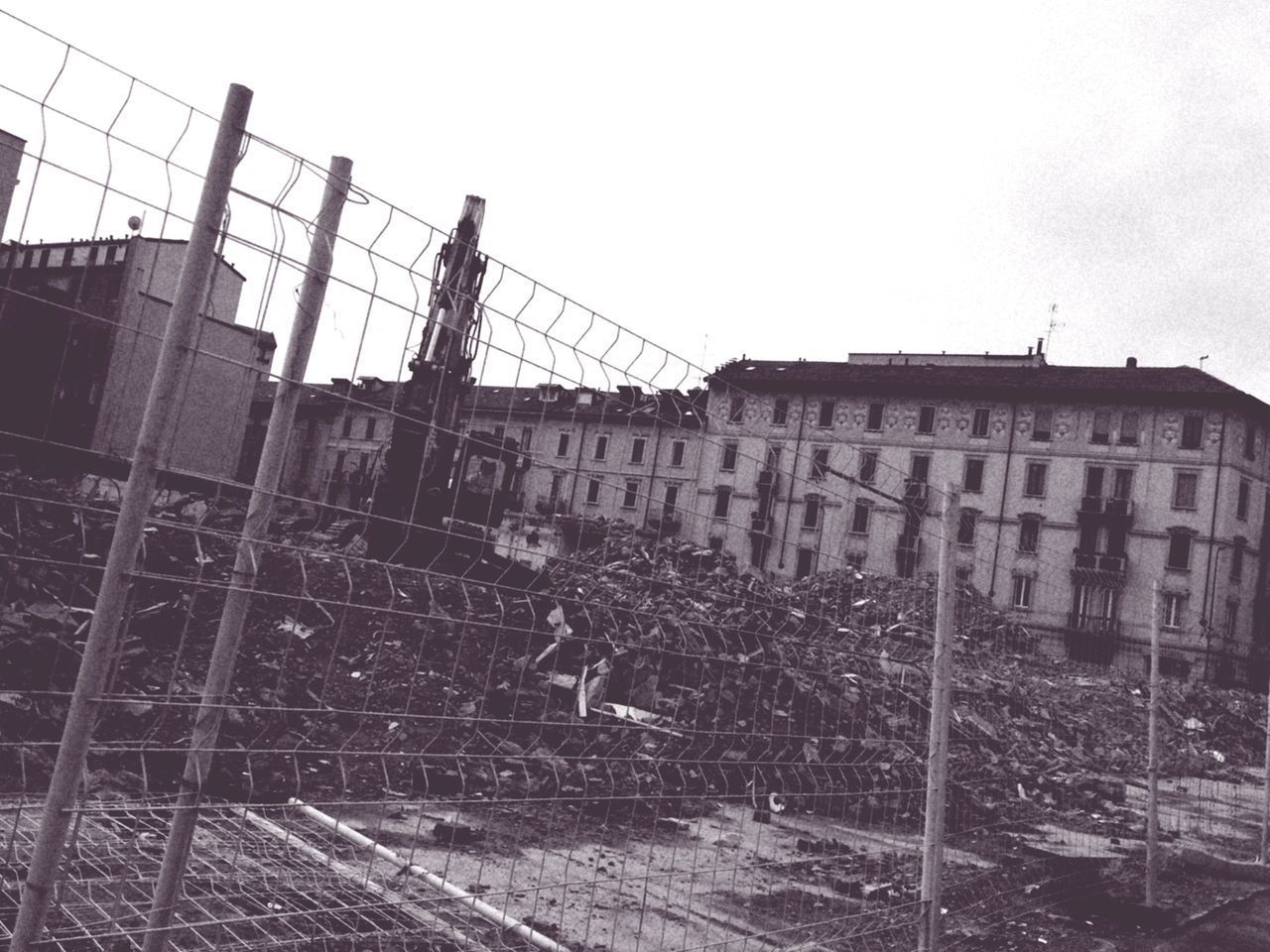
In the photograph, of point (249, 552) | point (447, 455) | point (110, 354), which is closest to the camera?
point (110, 354)

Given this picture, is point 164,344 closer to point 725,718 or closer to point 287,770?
point 287,770

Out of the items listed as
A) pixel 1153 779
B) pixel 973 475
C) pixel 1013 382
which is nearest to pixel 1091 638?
pixel 973 475

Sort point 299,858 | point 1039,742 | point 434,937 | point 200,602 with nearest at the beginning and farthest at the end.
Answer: point 434,937 < point 299,858 < point 200,602 < point 1039,742

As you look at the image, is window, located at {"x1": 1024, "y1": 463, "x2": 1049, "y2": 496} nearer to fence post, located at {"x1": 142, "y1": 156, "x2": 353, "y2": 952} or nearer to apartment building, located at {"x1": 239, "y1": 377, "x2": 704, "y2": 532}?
apartment building, located at {"x1": 239, "y1": 377, "x2": 704, "y2": 532}

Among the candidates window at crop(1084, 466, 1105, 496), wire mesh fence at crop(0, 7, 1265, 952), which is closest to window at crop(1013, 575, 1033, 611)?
window at crop(1084, 466, 1105, 496)

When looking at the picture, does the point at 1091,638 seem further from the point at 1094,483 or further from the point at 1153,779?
the point at 1153,779

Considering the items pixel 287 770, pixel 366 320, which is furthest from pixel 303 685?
pixel 366 320
